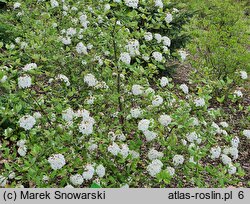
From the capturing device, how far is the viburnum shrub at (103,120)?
9.41ft

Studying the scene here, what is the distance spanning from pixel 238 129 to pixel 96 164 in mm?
2952

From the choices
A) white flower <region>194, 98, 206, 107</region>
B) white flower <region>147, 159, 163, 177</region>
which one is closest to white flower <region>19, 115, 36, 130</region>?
white flower <region>147, 159, 163, 177</region>

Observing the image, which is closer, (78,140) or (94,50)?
(78,140)

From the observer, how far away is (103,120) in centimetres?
349

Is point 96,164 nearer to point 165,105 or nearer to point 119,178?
point 119,178

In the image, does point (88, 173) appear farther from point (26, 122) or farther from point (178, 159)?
point (178, 159)

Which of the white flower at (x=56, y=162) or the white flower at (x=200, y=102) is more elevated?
the white flower at (x=200, y=102)

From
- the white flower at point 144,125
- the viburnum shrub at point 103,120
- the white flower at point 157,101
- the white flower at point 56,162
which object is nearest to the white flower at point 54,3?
the viburnum shrub at point 103,120

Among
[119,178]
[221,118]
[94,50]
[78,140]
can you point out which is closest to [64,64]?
[94,50]

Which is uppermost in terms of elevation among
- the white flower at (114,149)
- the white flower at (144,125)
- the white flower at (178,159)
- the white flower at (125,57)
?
the white flower at (125,57)

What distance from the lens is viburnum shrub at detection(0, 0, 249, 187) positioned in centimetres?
287

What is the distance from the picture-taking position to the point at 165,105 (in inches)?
128

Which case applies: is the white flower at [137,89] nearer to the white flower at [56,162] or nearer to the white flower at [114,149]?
the white flower at [114,149]

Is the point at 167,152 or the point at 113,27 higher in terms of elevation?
the point at 113,27
